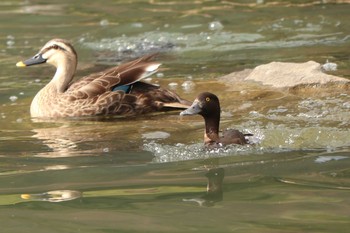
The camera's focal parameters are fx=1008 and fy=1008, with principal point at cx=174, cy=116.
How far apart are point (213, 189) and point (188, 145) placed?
1.87m

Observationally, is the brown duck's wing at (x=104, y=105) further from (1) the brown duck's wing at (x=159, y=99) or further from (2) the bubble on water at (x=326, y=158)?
(2) the bubble on water at (x=326, y=158)

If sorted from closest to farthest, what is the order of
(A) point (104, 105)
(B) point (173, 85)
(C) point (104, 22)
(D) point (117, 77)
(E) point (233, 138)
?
1. (E) point (233, 138)
2. (A) point (104, 105)
3. (D) point (117, 77)
4. (B) point (173, 85)
5. (C) point (104, 22)

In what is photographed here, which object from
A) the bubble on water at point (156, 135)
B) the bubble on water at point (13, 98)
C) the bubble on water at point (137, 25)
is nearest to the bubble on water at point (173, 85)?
the bubble on water at point (13, 98)

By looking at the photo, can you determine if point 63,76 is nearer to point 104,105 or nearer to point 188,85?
point 104,105

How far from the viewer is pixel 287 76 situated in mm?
12289

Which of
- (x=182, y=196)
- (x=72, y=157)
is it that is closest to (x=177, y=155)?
(x=72, y=157)

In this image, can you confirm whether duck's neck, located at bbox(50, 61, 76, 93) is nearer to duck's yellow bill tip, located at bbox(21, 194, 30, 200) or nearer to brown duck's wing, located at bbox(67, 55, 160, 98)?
brown duck's wing, located at bbox(67, 55, 160, 98)

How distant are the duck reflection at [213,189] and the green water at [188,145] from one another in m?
0.01

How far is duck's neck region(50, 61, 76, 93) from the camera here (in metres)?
12.0

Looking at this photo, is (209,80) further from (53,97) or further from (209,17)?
(209,17)

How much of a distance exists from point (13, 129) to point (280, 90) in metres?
3.23

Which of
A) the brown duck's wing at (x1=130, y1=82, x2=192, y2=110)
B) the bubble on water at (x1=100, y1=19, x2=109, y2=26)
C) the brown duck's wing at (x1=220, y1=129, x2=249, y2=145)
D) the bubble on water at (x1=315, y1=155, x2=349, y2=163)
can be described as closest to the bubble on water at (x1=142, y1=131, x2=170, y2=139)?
the brown duck's wing at (x1=220, y1=129, x2=249, y2=145)

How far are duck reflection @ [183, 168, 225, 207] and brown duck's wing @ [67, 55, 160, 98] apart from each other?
11.4ft

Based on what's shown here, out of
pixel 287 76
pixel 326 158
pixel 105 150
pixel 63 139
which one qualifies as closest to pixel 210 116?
pixel 105 150
